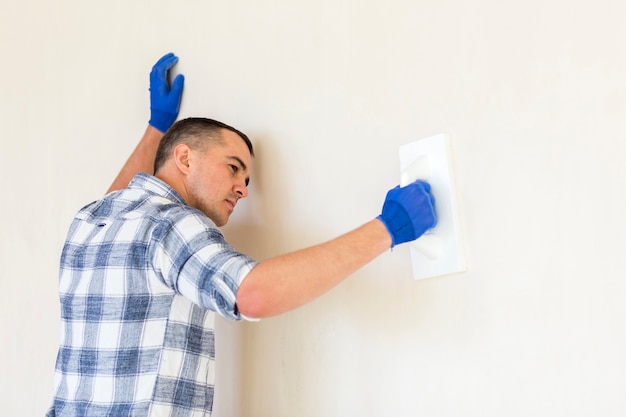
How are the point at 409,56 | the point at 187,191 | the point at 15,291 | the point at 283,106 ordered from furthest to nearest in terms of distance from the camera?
1. the point at 15,291
2. the point at 283,106
3. the point at 187,191
4. the point at 409,56

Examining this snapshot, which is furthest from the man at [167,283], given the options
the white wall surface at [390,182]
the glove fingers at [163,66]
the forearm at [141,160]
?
the glove fingers at [163,66]

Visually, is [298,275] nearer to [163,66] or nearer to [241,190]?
[241,190]

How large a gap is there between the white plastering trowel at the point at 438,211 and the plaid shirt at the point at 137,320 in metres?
0.42

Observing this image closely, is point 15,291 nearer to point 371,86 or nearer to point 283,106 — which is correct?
point 283,106

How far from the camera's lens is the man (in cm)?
137

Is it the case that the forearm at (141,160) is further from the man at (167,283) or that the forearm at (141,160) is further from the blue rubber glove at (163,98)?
the man at (167,283)

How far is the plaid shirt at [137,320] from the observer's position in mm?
1465

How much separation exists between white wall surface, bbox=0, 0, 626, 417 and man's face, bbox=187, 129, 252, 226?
0.13 meters

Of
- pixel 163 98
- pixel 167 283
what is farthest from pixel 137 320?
pixel 163 98

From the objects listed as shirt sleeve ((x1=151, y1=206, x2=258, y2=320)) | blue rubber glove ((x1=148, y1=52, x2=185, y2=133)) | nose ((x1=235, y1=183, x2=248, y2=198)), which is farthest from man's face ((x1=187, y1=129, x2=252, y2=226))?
blue rubber glove ((x1=148, y1=52, x2=185, y2=133))

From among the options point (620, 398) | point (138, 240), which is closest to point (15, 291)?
point (138, 240)

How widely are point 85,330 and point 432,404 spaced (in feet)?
2.46

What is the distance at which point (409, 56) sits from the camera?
1.66 m

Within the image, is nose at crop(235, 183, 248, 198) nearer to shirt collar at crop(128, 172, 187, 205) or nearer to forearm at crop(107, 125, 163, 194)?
shirt collar at crop(128, 172, 187, 205)
